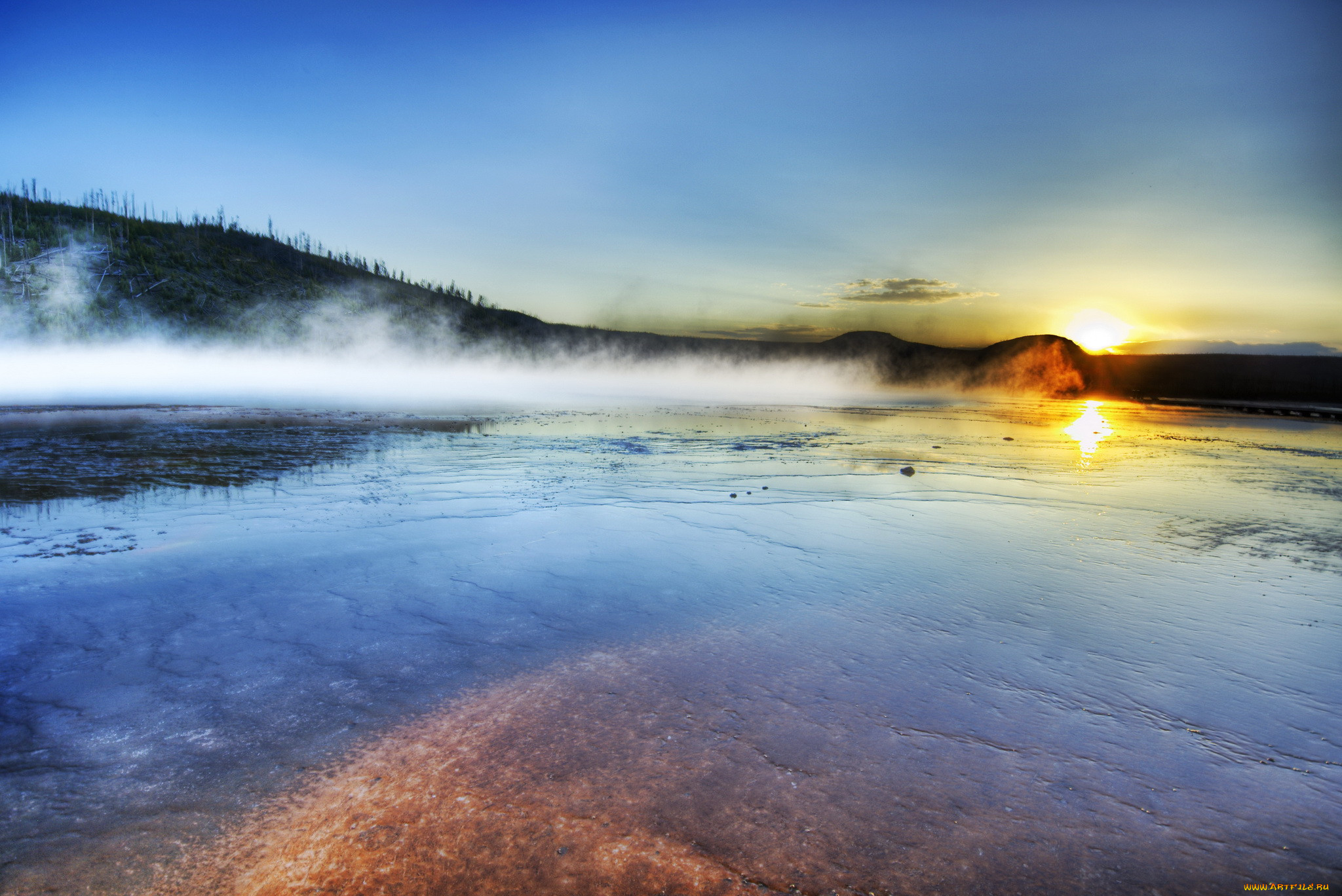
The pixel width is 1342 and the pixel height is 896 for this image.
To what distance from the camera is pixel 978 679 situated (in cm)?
377

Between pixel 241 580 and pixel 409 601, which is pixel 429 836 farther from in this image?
pixel 241 580

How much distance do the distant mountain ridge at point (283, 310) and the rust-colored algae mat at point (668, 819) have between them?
7631 centimetres

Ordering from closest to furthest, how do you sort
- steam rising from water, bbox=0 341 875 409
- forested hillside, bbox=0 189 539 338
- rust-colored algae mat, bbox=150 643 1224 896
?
rust-colored algae mat, bbox=150 643 1224 896 < steam rising from water, bbox=0 341 875 409 < forested hillside, bbox=0 189 539 338

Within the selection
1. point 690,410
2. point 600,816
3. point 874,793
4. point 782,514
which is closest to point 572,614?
point 600,816

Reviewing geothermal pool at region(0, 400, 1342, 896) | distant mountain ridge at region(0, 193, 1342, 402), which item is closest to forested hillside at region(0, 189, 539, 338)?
distant mountain ridge at region(0, 193, 1342, 402)

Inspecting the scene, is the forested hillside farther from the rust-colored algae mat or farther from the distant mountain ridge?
the rust-colored algae mat

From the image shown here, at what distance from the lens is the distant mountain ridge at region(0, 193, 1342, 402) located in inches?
2522

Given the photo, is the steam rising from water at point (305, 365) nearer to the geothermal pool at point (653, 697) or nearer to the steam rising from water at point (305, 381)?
the steam rising from water at point (305, 381)

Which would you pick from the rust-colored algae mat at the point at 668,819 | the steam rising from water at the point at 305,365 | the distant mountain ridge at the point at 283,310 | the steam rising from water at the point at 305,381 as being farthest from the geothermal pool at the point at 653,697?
the distant mountain ridge at the point at 283,310

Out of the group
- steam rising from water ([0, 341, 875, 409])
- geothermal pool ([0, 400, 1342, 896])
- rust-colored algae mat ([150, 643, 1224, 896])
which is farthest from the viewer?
steam rising from water ([0, 341, 875, 409])

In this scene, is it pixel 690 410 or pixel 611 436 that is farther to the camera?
pixel 690 410

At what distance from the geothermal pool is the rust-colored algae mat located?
1cm

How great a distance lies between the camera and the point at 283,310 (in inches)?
3221

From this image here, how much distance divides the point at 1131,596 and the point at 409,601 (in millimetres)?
5904
